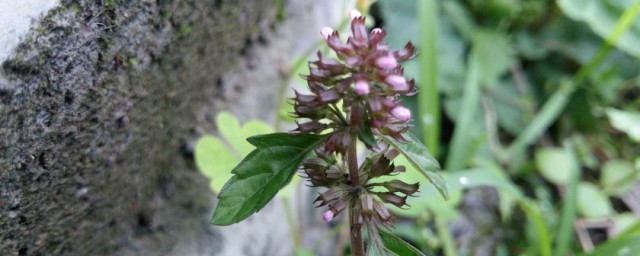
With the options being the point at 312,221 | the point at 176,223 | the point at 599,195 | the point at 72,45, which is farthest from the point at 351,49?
the point at 599,195

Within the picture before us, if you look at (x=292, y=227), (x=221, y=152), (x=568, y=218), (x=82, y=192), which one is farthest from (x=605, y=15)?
(x=82, y=192)

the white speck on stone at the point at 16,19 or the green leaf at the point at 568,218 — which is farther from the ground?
the white speck on stone at the point at 16,19

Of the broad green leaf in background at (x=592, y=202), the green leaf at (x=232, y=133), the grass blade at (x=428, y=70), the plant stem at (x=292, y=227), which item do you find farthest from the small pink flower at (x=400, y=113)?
the broad green leaf in background at (x=592, y=202)

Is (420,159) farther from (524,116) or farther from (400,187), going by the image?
(524,116)

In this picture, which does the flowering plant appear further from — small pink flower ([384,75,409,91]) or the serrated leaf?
the serrated leaf

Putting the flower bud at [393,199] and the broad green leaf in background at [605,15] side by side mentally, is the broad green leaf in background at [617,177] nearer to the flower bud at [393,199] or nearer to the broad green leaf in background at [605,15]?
the broad green leaf in background at [605,15]

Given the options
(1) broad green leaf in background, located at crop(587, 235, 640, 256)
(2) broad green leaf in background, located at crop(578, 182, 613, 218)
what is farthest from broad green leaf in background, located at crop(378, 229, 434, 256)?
(2) broad green leaf in background, located at crop(578, 182, 613, 218)
